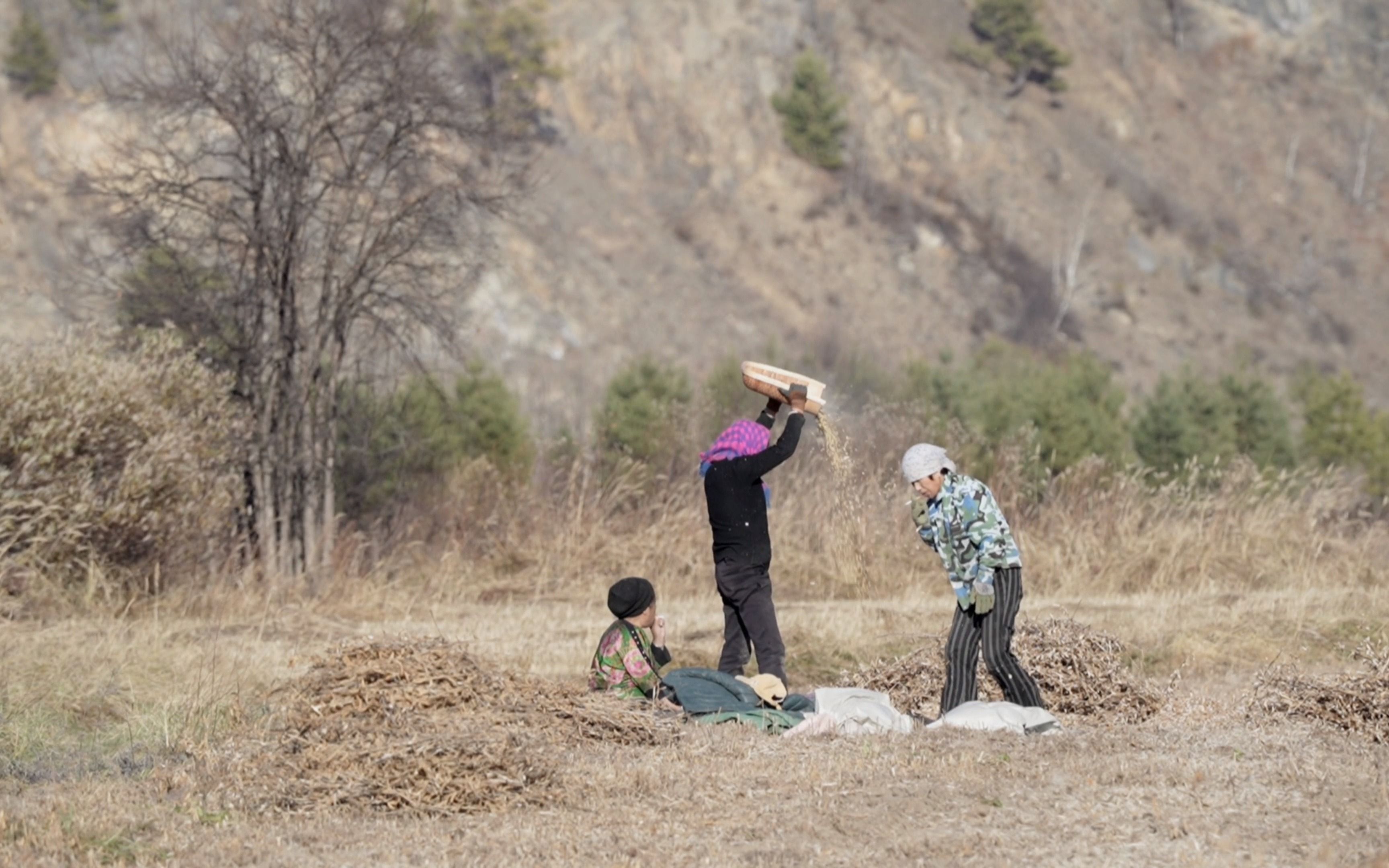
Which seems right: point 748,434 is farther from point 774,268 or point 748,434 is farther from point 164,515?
point 774,268

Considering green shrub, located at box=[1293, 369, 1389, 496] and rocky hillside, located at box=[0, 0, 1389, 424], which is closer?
green shrub, located at box=[1293, 369, 1389, 496]

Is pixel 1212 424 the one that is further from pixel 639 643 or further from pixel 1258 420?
pixel 639 643

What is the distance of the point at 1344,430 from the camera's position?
111ft

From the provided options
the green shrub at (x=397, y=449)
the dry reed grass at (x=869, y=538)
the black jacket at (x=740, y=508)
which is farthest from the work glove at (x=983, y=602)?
the green shrub at (x=397, y=449)

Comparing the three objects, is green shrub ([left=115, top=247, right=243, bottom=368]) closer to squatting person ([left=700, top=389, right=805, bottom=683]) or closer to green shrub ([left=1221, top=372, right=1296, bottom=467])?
squatting person ([left=700, top=389, right=805, bottom=683])

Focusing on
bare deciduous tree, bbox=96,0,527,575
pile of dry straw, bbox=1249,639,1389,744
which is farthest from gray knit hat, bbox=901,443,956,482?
bare deciduous tree, bbox=96,0,527,575

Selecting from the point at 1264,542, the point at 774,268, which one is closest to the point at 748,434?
the point at 1264,542

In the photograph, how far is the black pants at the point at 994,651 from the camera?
7.95 metres

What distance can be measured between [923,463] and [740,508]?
1.28 metres

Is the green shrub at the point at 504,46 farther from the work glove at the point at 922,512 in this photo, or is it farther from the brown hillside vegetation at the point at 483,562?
the work glove at the point at 922,512

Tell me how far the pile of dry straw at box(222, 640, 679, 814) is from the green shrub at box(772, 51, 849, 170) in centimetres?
5161

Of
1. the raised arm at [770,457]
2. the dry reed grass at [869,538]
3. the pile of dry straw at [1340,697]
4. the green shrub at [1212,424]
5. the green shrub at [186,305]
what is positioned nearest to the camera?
the pile of dry straw at [1340,697]

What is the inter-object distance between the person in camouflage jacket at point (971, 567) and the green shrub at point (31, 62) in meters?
43.7

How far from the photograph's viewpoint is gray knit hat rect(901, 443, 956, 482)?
7.87m
